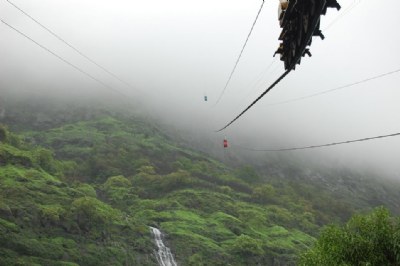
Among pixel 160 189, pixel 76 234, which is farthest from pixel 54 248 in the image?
pixel 160 189

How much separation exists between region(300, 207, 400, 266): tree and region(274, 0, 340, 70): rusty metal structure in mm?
25288

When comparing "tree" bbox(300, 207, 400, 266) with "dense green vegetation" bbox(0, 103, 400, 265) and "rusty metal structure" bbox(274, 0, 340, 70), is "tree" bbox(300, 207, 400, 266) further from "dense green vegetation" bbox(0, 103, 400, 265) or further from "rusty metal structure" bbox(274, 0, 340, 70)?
"dense green vegetation" bbox(0, 103, 400, 265)

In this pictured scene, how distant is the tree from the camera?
121 ft

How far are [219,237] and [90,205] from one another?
47.0 m

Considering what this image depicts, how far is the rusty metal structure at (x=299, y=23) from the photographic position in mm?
13789

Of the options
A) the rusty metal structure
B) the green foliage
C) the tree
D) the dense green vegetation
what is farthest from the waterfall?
the rusty metal structure

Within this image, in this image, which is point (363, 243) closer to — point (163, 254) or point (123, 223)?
point (163, 254)

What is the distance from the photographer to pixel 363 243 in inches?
1516

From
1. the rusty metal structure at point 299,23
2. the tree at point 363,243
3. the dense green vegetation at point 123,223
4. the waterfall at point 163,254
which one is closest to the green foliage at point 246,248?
the dense green vegetation at point 123,223

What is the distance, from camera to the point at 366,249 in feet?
125

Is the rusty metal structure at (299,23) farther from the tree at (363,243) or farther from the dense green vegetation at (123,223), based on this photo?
the dense green vegetation at (123,223)

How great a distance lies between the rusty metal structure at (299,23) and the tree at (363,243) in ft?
83.0

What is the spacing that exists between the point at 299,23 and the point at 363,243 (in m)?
28.8

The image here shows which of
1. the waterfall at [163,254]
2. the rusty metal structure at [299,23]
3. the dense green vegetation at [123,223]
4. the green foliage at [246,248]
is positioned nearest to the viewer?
the rusty metal structure at [299,23]
